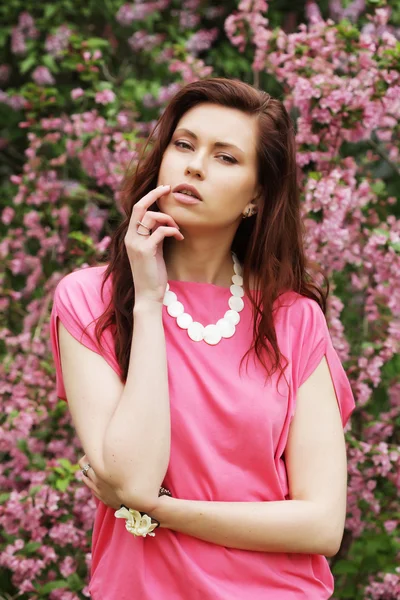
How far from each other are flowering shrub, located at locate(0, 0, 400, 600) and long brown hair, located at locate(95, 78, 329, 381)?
572mm

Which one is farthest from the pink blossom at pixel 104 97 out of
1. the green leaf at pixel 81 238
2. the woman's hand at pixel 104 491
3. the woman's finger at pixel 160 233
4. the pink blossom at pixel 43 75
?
the woman's hand at pixel 104 491

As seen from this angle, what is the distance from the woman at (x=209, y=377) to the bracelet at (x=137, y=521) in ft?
0.06

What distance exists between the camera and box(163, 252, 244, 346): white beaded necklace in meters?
2.03

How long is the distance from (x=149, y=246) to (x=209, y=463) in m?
0.48

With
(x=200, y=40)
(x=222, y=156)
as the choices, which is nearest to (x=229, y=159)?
(x=222, y=156)

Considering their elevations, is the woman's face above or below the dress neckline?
above

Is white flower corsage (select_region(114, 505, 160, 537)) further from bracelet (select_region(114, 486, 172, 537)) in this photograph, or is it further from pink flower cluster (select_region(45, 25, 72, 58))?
pink flower cluster (select_region(45, 25, 72, 58))

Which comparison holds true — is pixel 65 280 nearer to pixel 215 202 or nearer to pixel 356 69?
pixel 215 202

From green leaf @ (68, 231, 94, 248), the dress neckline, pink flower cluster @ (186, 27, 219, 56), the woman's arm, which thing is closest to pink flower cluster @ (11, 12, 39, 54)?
pink flower cluster @ (186, 27, 219, 56)

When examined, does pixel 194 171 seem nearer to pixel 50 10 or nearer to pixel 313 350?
pixel 313 350

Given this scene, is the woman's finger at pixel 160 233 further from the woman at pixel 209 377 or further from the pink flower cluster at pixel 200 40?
the pink flower cluster at pixel 200 40

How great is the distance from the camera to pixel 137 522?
1.81 m

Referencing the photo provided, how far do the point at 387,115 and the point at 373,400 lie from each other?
39.4 inches

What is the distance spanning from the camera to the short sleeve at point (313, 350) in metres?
2.06
